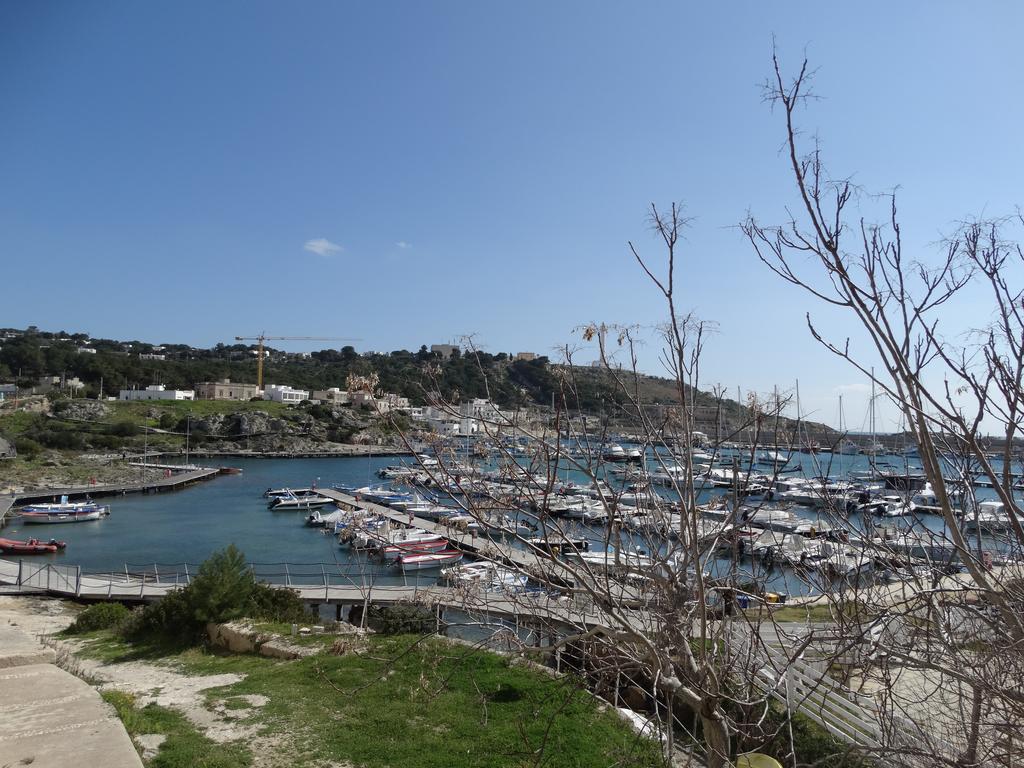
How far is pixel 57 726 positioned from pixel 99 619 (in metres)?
12.2

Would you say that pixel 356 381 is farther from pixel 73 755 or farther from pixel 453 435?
pixel 73 755

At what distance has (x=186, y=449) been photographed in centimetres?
6838

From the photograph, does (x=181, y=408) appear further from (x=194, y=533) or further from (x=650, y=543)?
(x=650, y=543)

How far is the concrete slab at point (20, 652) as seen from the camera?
492 cm

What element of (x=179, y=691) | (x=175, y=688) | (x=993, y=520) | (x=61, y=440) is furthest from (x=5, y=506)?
(x=993, y=520)

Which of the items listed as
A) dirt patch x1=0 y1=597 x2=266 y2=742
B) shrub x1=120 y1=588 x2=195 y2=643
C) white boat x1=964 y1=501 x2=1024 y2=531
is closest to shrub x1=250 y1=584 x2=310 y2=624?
shrub x1=120 y1=588 x2=195 y2=643

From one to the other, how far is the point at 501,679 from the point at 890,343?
8.12 m

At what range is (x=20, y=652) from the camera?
5082mm

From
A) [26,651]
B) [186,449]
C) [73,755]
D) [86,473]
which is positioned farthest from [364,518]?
[186,449]

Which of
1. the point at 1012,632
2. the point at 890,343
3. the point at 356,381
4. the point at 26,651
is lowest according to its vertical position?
the point at 26,651

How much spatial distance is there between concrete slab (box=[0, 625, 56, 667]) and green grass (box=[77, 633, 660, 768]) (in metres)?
1.64

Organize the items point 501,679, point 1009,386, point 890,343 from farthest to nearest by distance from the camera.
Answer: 1. point 501,679
2. point 1009,386
3. point 890,343

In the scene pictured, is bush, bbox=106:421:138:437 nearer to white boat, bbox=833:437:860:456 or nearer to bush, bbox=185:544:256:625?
bush, bbox=185:544:256:625

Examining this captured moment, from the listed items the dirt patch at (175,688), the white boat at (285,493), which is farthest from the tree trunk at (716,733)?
the white boat at (285,493)
